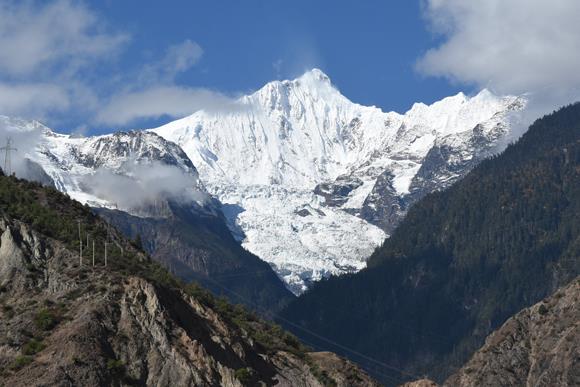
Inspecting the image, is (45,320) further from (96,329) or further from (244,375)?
(244,375)

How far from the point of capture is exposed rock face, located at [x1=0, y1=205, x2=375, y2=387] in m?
143

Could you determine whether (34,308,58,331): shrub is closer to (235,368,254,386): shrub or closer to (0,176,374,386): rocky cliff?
(0,176,374,386): rocky cliff

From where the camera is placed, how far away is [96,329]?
149 metres

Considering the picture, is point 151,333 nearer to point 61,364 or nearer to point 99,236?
point 61,364

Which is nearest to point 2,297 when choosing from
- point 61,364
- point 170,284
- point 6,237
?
point 6,237

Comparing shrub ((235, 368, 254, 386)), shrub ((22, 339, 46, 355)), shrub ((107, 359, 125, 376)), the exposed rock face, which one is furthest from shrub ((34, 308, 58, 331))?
shrub ((235, 368, 254, 386))

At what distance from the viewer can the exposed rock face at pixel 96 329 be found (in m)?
143

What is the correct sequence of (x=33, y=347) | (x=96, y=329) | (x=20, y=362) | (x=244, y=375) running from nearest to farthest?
(x=20, y=362)
(x=33, y=347)
(x=96, y=329)
(x=244, y=375)

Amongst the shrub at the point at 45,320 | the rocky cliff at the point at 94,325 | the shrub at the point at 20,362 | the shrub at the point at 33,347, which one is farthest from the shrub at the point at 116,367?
the shrub at the point at 20,362

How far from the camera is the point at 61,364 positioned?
141250 mm

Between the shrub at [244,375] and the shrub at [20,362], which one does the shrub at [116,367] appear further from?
the shrub at [244,375]

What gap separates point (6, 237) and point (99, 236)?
30.7m

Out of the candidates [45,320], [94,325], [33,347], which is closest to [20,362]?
[33,347]

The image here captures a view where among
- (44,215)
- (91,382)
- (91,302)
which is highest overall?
(44,215)
